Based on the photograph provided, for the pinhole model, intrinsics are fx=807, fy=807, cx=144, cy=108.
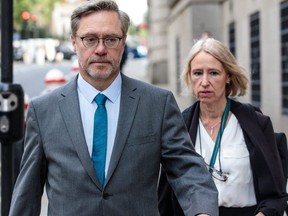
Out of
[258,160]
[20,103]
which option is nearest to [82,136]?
[258,160]

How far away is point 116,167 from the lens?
3332 millimetres

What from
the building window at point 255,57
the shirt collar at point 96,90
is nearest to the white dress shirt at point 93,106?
the shirt collar at point 96,90

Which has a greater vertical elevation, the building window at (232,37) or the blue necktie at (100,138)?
the building window at (232,37)

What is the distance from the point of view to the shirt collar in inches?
135

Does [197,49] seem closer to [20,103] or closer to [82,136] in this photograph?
[82,136]

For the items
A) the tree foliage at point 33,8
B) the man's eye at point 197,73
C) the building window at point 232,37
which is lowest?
the man's eye at point 197,73

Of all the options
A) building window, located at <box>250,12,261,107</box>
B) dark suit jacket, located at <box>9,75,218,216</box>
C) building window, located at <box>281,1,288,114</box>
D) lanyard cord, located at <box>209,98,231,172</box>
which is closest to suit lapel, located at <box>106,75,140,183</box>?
dark suit jacket, located at <box>9,75,218,216</box>

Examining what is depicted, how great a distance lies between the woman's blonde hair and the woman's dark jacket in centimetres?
24

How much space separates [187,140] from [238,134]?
1.18m

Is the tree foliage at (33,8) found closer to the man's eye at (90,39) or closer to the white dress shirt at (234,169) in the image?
the white dress shirt at (234,169)

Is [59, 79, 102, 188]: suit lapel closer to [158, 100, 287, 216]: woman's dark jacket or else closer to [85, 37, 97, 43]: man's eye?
[85, 37, 97, 43]: man's eye

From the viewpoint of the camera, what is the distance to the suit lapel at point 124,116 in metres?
3.33

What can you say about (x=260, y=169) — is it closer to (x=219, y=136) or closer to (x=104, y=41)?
(x=219, y=136)

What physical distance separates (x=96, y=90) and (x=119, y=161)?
1.07 ft
